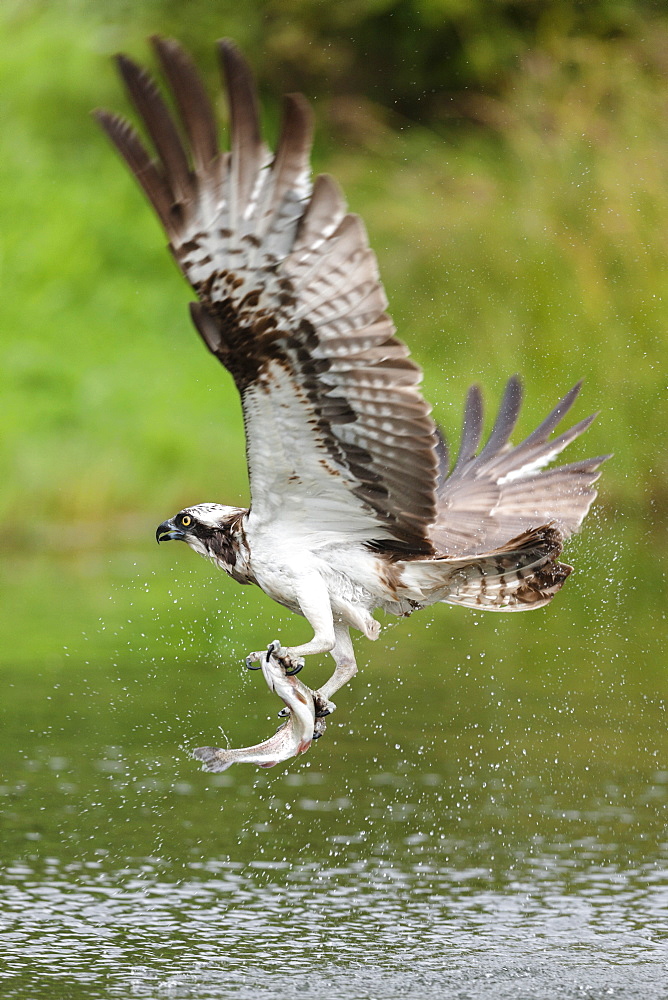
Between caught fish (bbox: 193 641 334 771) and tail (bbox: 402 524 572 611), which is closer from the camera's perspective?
caught fish (bbox: 193 641 334 771)

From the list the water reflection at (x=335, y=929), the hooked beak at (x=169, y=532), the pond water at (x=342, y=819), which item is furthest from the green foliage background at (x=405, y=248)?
the hooked beak at (x=169, y=532)

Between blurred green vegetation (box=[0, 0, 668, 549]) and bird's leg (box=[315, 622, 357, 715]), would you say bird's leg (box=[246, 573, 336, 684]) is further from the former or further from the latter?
blurred green vegetation (box=[0, 0, 668, 549])

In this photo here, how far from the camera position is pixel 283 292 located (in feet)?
16.4

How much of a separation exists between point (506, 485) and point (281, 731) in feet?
6.24

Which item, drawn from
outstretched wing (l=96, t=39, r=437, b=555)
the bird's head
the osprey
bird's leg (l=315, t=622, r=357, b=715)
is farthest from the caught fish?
outstretched wing (l=96, t=39, r=437, b=555)

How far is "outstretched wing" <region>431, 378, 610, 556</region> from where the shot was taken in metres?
6.97

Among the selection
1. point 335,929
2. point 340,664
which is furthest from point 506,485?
point 335,929

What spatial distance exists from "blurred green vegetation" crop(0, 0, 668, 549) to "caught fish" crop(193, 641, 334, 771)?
8.87 m

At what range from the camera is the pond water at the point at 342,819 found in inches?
242

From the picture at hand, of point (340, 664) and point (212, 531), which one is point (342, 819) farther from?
point (212, 531)

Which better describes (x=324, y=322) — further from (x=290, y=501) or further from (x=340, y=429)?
(x=290, y=501)

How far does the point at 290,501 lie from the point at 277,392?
0.68 meters

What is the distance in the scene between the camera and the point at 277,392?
5.26 m

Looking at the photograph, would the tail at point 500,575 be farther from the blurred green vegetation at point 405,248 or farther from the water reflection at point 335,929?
the blurred green vegetation at point 405,248
